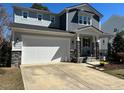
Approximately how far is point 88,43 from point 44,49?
6.63 m

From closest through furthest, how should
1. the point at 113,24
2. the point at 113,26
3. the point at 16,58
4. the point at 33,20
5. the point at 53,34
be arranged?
the point at 16,58 → the point at 53,34 → the point at 33,20 → the point at 113,26 → the point at 113,24

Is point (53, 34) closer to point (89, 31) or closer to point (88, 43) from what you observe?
point (89, 31)

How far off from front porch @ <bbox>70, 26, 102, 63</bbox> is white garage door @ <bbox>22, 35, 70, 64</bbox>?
1454 millimetres

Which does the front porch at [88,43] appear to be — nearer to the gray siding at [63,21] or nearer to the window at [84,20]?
the window at [84,20]

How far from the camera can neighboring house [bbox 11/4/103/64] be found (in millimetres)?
13094

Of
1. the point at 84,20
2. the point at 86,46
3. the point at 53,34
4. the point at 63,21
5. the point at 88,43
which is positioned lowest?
the point at 86,46

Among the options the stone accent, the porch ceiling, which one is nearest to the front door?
the porch ceiling

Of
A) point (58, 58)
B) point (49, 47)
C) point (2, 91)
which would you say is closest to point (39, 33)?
point (49, 47)

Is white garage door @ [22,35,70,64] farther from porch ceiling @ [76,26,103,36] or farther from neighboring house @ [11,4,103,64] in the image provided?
porch ceiling @ [76,26,103,36]

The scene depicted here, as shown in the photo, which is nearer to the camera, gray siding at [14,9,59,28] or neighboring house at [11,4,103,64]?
neighboring house at [11,4,103,64]

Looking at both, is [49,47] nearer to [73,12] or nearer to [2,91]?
[73,12]

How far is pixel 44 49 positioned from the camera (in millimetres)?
14148

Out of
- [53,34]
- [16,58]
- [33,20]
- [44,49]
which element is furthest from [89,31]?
[16,58]

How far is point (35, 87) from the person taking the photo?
20.7 feet
